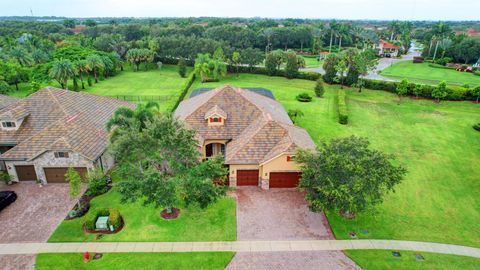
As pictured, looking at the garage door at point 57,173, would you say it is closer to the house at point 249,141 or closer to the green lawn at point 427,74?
the house at point 249,141

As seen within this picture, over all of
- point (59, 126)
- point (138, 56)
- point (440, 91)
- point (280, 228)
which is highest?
point (138, 56)

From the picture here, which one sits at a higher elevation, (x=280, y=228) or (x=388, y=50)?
(x=388, y=50)

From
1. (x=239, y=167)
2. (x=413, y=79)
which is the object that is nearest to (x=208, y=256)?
(x=239, y=167)

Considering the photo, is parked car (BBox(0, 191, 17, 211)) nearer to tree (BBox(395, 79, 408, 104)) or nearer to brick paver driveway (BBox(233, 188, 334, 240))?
brick paver driveway (BBox(233, 188, 334, 240))

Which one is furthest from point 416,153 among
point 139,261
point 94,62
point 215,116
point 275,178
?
point 94,62

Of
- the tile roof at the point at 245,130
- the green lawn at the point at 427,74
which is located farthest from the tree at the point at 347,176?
the green lawn at the point at 427,74

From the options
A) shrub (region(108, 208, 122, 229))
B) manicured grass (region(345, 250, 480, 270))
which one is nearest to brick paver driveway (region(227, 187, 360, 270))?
manicured grass (region(345, 250, 480, 270))

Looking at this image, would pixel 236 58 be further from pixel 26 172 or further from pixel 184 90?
pixel 26 172

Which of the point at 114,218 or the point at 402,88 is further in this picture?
the point at 402,88
